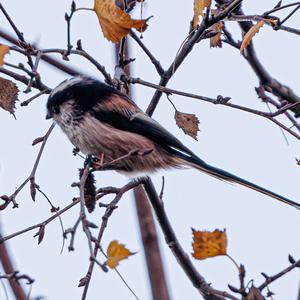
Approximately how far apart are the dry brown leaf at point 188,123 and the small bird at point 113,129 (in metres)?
0.49

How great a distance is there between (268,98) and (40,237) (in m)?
1.66

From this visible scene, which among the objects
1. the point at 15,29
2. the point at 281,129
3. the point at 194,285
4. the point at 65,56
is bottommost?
the point at 194,285

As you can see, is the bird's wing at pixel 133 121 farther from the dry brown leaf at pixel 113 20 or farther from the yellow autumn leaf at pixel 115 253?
the yellow autumn leaf at pixel 115 253

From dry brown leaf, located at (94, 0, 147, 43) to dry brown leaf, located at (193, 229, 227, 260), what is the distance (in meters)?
0.99

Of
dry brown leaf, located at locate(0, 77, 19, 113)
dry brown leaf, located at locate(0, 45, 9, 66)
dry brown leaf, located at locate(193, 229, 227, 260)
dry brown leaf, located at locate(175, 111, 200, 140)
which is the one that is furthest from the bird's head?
dry brown leaf, located at locate(193, 229, 227, 260)

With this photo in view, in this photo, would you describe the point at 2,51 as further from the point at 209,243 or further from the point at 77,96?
the point at 77,96

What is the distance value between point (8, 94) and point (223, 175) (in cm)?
140

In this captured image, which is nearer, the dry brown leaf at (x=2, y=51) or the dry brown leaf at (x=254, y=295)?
the dry brown leaf at (x=254, y=295)

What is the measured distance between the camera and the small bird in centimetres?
432

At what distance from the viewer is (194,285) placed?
397 cm

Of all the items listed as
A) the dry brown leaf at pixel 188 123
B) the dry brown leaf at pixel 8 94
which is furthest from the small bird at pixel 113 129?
the dry brown leaf at pixel 8 94

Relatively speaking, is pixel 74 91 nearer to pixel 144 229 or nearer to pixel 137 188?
pixel 137 188

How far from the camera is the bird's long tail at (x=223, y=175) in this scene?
3.86 m

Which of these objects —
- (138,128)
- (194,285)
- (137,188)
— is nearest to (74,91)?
(138,128)
